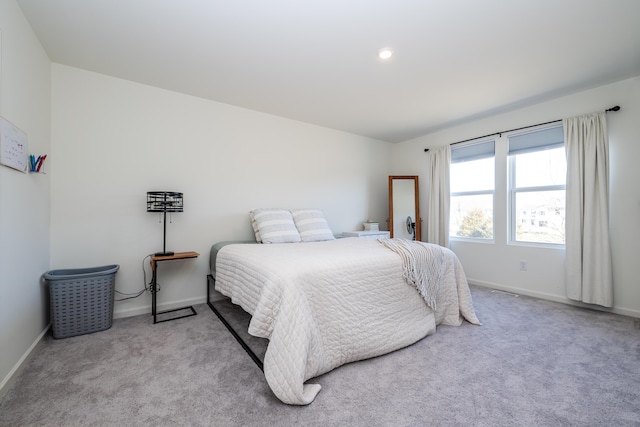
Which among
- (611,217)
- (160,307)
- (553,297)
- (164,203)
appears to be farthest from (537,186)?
(160,307)

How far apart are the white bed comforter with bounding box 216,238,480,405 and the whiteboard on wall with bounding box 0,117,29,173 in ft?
4.88

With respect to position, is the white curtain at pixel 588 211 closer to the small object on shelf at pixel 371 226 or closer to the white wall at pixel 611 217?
the white wall at pixel 611 217

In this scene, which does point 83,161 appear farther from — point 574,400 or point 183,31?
point 574,400

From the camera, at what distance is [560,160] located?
317 centimetres

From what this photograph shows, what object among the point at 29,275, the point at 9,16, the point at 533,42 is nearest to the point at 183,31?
the point at 9,16

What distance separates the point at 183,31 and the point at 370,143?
3.41 m

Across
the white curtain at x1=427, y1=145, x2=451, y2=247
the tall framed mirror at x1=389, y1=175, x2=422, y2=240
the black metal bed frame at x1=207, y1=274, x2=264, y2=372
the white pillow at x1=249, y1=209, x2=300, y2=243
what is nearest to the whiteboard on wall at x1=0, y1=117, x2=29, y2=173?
the black metal bed frame at x1=207, y1=274, x2=264, y2=372

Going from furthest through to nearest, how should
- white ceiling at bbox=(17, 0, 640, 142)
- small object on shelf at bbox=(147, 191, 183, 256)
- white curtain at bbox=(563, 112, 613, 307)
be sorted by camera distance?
1. white curtain at bbox=(563, 112, 613, 307)
2. small object on shelf at bbox=(147, 191, 183, 256)
3. white ceiling at bbox=(17, 0, 640, 142)

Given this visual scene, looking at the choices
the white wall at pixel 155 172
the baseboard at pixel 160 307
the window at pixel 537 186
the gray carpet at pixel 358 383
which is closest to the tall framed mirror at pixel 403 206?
the window at pixel 537 186

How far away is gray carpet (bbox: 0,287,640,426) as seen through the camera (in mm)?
1307

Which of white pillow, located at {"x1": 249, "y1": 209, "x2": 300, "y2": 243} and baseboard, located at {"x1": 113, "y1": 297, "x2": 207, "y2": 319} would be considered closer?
baseboard, located at {"x1": 113, "y1": 297, "x2": 207, "y2": 319}

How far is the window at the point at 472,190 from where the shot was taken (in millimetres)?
3797

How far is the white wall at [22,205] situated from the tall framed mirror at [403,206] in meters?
4.23

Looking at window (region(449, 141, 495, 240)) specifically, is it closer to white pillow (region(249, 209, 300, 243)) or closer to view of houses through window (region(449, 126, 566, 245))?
view of houses through window (region(449, 126, 566, 245))
